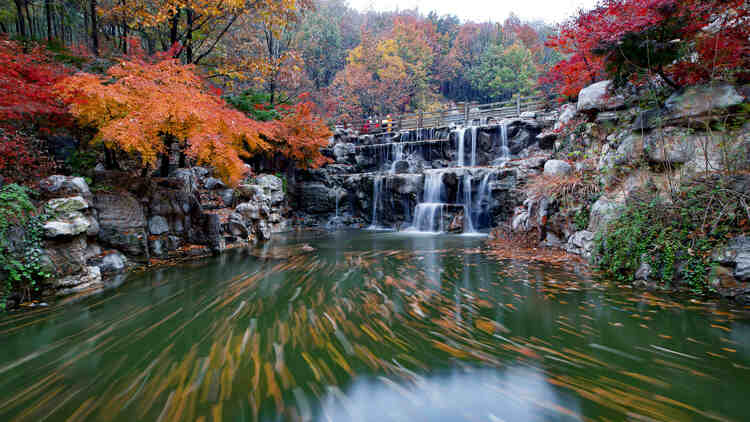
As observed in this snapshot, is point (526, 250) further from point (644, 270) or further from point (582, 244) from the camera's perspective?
point (644, 270)

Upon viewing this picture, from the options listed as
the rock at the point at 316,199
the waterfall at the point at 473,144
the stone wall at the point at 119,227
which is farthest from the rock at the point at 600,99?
the rock at the point at 316,199

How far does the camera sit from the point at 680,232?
11.8 feet

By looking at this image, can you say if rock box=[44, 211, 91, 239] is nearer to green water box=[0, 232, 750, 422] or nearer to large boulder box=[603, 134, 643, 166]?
green water box=[0, 232, 750, 422]

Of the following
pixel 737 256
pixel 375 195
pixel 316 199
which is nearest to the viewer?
pixel 737 256

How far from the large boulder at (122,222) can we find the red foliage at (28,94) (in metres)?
1.44

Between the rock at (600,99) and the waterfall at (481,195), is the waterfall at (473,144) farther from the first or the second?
the rock at (600,99)

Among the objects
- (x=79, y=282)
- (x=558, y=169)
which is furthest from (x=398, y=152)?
(x=79, y=282)

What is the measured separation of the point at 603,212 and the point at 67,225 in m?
7.96

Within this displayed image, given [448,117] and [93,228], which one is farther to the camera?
[448,117]

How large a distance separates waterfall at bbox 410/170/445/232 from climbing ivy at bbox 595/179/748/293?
820cm

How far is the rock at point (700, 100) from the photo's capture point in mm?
4293

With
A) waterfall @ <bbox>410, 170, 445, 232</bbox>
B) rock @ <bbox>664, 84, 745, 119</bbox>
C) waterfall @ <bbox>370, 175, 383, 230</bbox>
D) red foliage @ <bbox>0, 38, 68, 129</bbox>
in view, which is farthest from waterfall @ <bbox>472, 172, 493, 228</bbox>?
red foliage @ <bbox>0, 38, 68, 129</bbox>

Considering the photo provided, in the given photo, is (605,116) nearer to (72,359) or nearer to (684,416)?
(684,416)

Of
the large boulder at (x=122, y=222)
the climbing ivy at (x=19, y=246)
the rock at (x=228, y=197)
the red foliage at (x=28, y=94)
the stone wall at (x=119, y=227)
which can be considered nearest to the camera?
the climbing ivy at (x=19, y=246)
